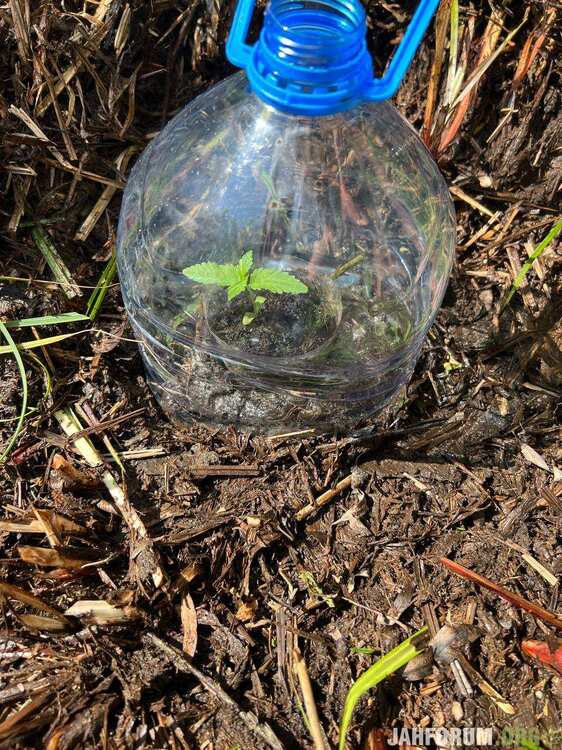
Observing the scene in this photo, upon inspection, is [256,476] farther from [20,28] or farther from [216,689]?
[20,28]

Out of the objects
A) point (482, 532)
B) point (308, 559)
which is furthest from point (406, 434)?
point (308, 559)

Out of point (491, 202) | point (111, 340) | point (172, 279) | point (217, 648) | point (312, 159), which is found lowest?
point (217, 648)

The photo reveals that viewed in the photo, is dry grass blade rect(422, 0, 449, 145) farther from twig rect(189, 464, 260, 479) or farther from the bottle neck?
twig rect(189, 464, 260, 479)

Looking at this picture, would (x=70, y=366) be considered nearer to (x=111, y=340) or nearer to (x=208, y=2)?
(x=111, y=340)

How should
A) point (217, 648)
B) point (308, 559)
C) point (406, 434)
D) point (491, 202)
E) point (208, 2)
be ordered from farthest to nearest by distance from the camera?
point (491, 202) < point (208, 2) < point (406, 434) < point (308, 559) < point (217, 648)

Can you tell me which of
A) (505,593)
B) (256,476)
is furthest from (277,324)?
(505,593)

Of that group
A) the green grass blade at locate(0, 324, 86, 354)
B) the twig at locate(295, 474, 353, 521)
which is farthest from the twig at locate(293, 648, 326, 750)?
the green grass blade at locate(0, 324, 86, 354)
